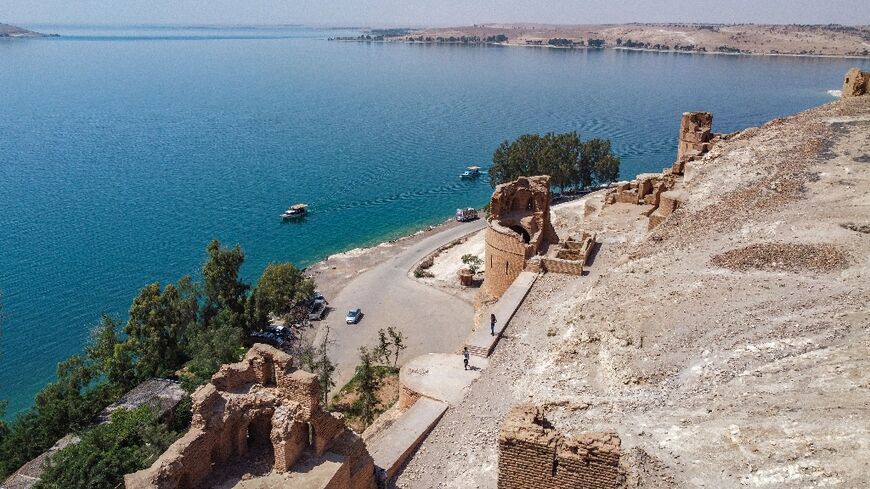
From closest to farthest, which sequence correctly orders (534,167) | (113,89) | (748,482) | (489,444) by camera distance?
(748,482) → (489,444) → (534,167) → (113,89)

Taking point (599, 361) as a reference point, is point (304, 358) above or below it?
below

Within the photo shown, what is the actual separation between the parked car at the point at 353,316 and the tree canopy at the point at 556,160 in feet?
91.2

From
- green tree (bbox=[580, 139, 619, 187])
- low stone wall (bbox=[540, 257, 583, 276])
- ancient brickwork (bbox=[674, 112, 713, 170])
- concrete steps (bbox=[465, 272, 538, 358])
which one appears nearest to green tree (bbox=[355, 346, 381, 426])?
concrete steps (bbox=[465, 272, 538, 358])

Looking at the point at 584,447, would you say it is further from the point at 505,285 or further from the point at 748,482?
the point at 505,285

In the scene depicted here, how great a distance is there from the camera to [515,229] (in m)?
38.6

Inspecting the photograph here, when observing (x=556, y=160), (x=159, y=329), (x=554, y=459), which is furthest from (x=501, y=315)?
(x=556, y=160)

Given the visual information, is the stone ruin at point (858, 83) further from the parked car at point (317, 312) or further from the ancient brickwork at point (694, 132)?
the parked car at point (317, 312)

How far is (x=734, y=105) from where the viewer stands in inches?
5655

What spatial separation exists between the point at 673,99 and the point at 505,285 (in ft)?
452

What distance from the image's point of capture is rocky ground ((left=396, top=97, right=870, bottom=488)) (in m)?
15.2

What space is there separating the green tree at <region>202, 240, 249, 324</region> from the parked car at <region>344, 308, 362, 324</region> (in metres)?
7.70

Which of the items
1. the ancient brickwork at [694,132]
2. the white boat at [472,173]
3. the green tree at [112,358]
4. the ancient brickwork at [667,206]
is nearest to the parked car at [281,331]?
the green tree at [112,358]

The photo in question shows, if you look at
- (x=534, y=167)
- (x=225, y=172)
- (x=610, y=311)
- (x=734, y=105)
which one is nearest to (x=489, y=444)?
(x=610, y=311)

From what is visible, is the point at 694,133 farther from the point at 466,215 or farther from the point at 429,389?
the point at 429,389
